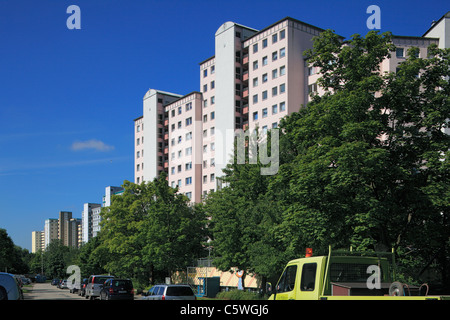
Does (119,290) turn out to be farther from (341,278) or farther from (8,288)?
(341,278)

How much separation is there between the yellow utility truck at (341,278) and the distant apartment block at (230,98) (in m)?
43.7

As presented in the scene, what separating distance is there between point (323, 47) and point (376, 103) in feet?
14.5

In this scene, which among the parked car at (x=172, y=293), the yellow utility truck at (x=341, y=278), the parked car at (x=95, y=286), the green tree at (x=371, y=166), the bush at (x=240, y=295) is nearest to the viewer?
the yellow utility truck at (x=341, y=278)

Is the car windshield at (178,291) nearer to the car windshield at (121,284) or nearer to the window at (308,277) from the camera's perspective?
the window at (308,277)

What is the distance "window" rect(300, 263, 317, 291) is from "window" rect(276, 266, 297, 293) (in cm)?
35

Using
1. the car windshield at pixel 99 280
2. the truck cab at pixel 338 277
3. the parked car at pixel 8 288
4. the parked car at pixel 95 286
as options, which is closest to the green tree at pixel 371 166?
the truck cab at pixel 338 277

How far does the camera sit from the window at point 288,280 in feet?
35.9

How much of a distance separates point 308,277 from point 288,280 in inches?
32.8

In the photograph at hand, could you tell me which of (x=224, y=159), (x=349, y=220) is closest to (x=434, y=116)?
(x=349, y=220)

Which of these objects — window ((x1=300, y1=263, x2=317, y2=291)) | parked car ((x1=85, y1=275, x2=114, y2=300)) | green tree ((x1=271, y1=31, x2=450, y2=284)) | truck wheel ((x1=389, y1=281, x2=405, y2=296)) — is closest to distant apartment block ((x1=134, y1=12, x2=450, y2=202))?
parked car ((x1=85, y1=275, x2=114, y2=300))

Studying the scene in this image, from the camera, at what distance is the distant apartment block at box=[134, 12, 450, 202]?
217 ft

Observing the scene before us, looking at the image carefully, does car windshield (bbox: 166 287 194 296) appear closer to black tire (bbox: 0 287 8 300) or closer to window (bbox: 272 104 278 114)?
black tire (bbox: 0 287 8 300)

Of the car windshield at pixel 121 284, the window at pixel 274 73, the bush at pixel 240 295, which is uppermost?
the window at pixel 274 73

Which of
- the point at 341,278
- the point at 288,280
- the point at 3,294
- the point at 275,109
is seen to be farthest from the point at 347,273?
the point at 275,109
